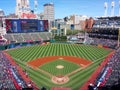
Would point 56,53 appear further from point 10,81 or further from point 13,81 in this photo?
point 10,81

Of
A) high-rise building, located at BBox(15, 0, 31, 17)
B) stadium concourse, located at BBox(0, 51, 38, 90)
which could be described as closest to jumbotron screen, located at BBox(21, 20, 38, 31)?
high-rise building, located at BBox(15, 0, 31, 17)

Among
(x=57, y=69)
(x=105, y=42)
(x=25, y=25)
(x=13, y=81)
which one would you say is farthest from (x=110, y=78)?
(x=25, y=25)

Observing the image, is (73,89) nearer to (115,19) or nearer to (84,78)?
(84,78)

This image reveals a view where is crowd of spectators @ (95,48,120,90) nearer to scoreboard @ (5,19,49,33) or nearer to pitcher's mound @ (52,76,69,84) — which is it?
pitcher's mound @ (52,76,69,84)

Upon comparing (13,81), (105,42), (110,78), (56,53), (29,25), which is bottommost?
(13,81)

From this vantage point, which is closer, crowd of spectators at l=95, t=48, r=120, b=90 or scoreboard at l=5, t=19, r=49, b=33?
crowd of spectators at l=95, t=48, r=120, b=90

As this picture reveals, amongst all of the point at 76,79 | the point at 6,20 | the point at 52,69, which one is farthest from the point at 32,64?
the point at 6,20

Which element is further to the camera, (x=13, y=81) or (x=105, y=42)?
(x=105, y=42)

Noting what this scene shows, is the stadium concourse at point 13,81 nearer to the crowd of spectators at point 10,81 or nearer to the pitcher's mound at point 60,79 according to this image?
the crowd of spectators at point 10,81

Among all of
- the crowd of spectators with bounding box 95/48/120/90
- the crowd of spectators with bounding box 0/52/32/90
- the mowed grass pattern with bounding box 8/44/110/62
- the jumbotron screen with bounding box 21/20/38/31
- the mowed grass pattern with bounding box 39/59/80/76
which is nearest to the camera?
the crowd of spectators with bounding box 0/52/32/90
